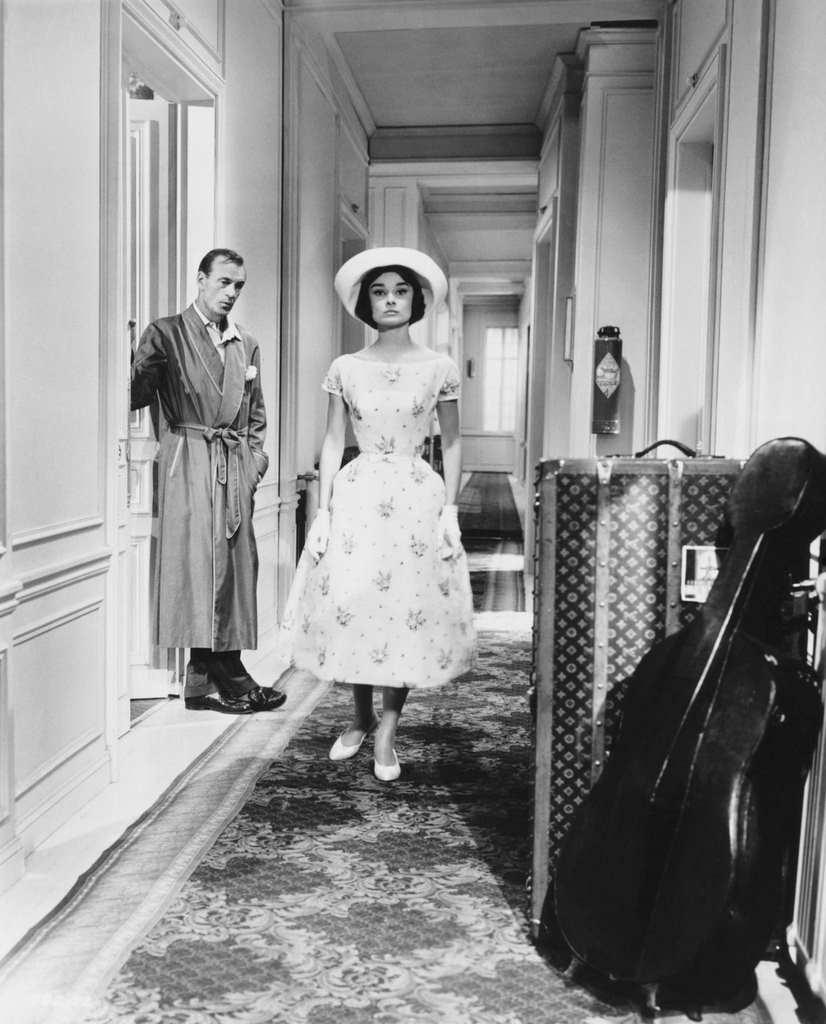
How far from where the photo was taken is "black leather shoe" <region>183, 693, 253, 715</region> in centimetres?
382

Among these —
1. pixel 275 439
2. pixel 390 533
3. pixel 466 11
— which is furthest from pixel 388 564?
pixel 466 11

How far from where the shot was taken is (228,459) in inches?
148

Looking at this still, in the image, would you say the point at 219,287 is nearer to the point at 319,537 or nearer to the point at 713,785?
the point at 319,537

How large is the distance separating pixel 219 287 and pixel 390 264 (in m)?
0.88

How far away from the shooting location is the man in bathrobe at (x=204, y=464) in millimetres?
3602

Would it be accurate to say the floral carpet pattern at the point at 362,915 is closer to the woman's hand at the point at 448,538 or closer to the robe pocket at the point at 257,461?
the woman's hand at the point at 448,538

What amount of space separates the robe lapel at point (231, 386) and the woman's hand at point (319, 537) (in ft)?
2.71

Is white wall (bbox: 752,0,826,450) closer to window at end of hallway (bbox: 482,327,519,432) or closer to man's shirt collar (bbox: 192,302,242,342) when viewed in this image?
man's shirt collar (bbox: 192,302,242,342)

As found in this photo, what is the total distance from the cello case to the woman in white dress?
116 centimetres

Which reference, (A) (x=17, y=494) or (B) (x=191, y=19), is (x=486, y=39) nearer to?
(B) (x=191, y=19)

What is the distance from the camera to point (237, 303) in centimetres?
424

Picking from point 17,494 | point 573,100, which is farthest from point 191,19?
point 573,100

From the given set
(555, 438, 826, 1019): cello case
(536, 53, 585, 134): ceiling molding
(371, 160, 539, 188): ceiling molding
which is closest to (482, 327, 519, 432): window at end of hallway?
(371, 160, 539, 188): ceiling molding

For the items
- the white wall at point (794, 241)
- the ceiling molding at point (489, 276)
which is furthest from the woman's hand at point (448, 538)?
the ceiling molding at point (489, 276)
